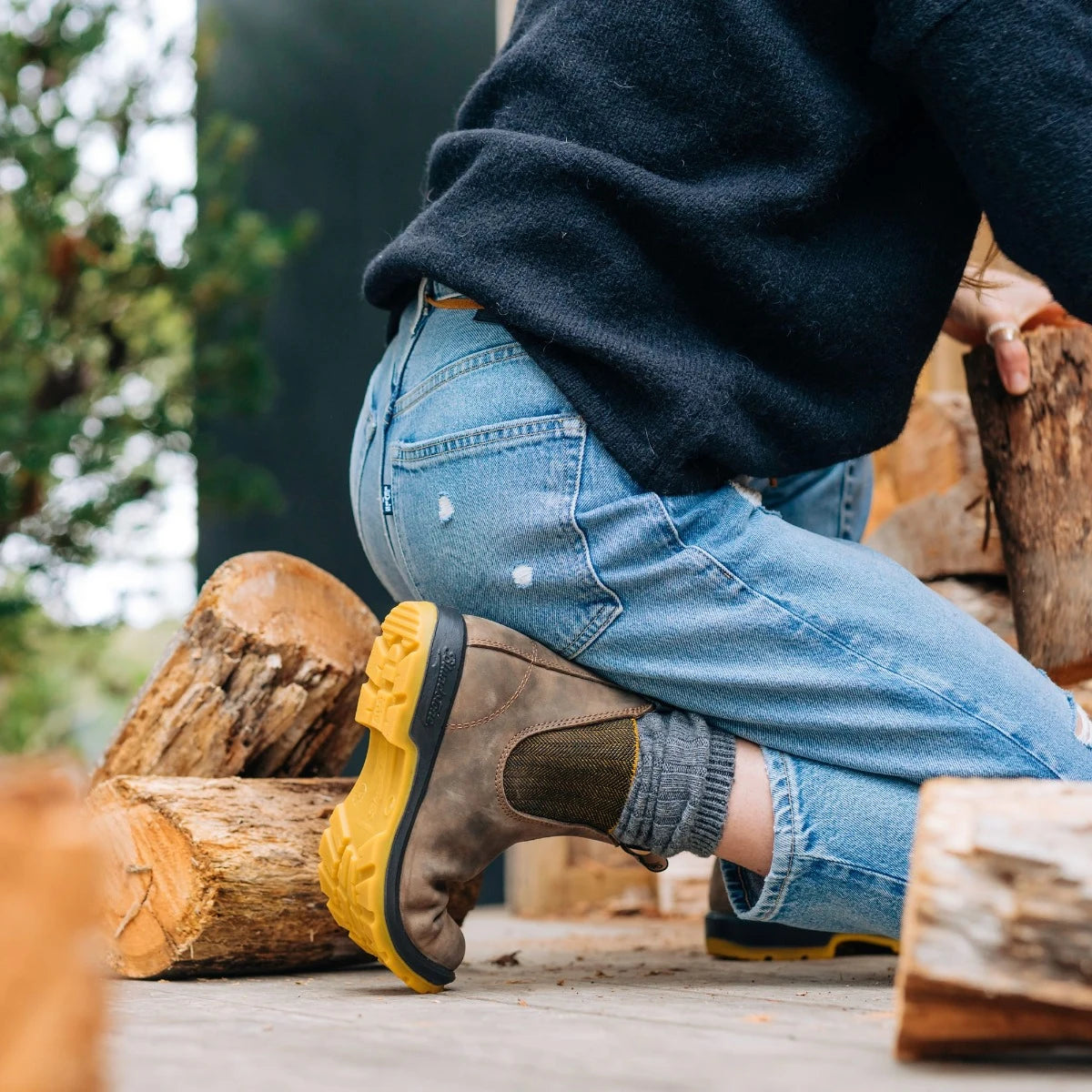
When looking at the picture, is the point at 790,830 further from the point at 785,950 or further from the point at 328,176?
the point at 328,176

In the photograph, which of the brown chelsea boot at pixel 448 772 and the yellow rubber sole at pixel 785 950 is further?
the yellow rubber sole at pixel 785 950

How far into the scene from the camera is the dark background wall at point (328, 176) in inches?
130

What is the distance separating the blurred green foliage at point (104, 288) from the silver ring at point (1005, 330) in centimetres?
211

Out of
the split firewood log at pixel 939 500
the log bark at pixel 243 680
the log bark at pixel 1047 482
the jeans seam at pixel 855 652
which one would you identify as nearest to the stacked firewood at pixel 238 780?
the log bark at pixel 243 680

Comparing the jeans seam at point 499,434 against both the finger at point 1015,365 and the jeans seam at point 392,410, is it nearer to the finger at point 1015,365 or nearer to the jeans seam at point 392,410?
the jeans seam at point 392,410

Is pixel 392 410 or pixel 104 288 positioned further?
pixel 104 288

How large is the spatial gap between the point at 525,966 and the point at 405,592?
20.2 inches

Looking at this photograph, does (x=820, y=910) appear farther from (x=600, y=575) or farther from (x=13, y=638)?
(x=13, y=638)

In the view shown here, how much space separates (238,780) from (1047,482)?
1097mm

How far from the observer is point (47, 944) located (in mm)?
603

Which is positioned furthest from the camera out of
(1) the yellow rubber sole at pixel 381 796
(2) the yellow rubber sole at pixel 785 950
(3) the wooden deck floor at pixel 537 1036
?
(2) the yellow rubber sole at pixel 785 950

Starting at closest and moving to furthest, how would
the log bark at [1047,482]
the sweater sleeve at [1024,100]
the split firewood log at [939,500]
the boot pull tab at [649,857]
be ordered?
the sweater sleeve at [1024,100] → the boot pull tab at [649,857] → the log bark at [1047,482] → the split firewood log at [939,500]

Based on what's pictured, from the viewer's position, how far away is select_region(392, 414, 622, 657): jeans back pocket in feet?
4.10

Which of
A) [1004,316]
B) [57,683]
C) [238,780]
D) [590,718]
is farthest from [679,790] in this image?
[57,683]
